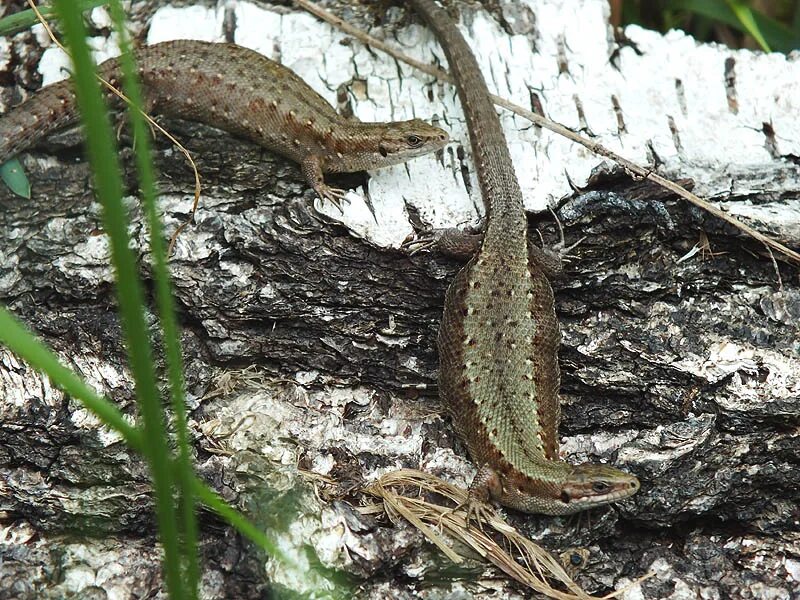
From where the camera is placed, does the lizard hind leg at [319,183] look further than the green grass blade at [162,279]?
Yes

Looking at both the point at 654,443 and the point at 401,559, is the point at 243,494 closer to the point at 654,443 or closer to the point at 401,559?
the point at 401,559

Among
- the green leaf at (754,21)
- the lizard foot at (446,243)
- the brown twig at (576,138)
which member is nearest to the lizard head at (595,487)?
the lizard foot at (446,243)

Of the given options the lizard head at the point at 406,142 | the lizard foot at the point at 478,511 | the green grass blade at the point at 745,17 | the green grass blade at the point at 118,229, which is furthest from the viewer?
the green grass blade at the point at 745,17

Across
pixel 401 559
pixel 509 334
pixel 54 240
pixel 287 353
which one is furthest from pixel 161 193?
pixel 401 559

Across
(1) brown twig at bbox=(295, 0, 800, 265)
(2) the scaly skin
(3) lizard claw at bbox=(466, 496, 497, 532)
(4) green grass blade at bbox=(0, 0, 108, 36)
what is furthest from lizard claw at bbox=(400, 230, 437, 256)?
(4) green grass blade at bbox=(0, 0, 108, 36)

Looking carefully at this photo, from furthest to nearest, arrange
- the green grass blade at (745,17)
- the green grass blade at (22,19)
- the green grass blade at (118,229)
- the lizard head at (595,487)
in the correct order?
1. the green grass blade at (745,17)
2. the green grass blade at (22,19)
3. the lizard head at (595,487)
4. the green grass blade at (118,229)

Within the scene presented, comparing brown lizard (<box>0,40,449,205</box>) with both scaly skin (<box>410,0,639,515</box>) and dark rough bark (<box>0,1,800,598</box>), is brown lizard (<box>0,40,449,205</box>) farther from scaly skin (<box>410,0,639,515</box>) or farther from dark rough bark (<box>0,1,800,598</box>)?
scaly skin (<box>410,0,639,515</box>)

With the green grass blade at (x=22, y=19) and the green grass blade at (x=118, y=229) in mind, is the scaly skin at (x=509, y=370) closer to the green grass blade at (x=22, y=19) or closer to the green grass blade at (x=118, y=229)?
the green grass blade at (x=22, y=19)
